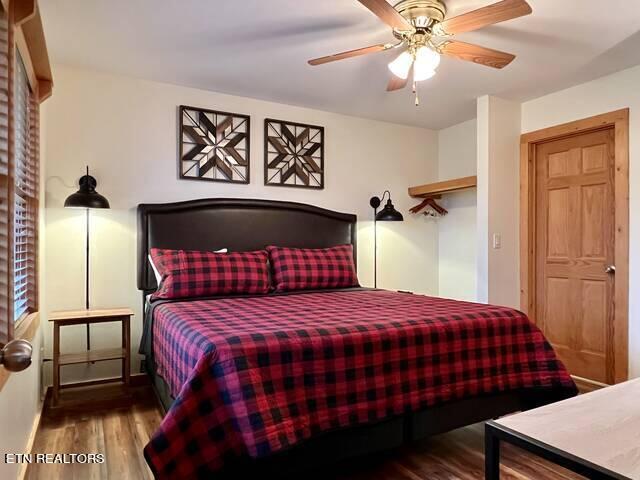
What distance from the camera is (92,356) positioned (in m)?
2.83

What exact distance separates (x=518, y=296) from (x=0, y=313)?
377 centimetres

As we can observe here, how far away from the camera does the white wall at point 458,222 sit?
437 cm

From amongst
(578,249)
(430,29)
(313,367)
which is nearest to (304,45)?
(430,29)

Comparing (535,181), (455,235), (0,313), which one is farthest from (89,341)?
(535,181)

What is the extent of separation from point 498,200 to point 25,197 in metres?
3.47

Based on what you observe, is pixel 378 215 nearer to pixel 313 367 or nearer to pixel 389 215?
pixel 389 215

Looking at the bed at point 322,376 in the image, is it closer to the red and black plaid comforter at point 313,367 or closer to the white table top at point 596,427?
the red and black plaid comforter at point 313,367

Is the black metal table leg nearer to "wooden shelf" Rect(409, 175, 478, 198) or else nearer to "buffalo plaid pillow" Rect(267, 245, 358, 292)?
"buffalo plaid pillow" Rect(267, 245, 358, 292)

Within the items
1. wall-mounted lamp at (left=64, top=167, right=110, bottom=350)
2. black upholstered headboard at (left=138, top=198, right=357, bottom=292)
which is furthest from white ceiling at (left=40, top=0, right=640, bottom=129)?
black upholstered headboard at (left=138, top=198, right=357, bottom=292)

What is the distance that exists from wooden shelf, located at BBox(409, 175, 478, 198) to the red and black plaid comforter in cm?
177

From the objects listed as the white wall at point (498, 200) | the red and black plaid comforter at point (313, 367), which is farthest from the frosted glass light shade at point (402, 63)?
the white wall at point (498, 200)

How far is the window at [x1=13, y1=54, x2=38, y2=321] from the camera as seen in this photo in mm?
1935

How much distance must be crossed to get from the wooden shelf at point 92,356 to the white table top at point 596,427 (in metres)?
2.55

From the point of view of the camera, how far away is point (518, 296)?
3.83m
